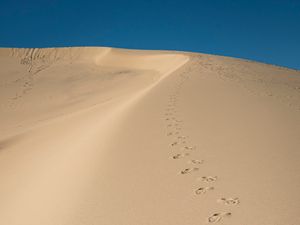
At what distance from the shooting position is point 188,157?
5035mm

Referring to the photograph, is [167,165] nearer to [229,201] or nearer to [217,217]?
[229,201]

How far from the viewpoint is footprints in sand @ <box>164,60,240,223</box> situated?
351 centimetres

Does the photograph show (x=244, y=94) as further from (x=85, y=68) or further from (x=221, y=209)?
(x=85, y=68)

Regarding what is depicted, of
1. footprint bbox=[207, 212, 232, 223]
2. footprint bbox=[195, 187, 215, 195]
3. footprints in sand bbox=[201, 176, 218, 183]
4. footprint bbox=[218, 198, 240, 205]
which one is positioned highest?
footprints in sand bbox=[201, 176, 218, 183]

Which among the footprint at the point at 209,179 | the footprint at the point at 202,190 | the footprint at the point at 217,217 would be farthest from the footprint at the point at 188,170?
the footprint at the point at 217,217

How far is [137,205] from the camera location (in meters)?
3.84

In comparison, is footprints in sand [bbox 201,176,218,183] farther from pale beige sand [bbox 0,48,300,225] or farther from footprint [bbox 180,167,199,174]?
footprint [bbox 180,167,199,174]

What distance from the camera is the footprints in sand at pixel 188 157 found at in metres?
3.51

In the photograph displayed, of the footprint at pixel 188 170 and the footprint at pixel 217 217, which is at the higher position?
the footprint at pixel 188 170

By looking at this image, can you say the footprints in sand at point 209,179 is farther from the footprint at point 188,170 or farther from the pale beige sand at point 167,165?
the footprint at point 188,170

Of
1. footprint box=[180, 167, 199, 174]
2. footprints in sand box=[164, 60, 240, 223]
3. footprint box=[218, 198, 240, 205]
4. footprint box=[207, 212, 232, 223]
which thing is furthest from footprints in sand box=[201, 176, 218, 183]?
footprint box=[207, 212, 232, 223]

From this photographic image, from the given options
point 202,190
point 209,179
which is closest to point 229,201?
point 202,190

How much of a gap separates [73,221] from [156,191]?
932mm

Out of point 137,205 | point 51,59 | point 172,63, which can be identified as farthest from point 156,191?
point 51,59
